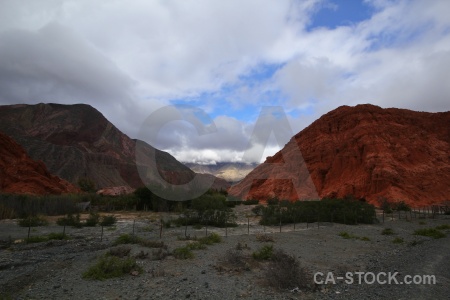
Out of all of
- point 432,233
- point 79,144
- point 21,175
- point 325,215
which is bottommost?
point 432,233

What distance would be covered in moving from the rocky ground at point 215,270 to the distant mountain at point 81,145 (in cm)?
5996

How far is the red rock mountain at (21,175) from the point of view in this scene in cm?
4554

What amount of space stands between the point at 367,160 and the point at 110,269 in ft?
161

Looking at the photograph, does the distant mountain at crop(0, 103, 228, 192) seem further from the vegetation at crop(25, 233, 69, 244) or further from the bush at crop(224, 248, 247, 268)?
the bush at crop(224, 248, 247, 268)

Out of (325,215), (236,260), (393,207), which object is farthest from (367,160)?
(236,260)

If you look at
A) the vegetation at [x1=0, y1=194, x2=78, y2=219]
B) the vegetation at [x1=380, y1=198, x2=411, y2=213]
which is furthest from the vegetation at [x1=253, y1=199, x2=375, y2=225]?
the vegetation at [x1=0, y1=194, x2=78, y2=219]

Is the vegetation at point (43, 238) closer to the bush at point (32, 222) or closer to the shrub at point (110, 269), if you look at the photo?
the bush at point (32, 222)

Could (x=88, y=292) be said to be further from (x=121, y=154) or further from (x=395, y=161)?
(x=121, y=154)

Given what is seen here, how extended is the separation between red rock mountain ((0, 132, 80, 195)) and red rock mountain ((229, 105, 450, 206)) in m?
34.6

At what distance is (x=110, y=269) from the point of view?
8953 mm

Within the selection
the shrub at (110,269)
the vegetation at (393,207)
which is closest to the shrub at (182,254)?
the shrub at (110,269)

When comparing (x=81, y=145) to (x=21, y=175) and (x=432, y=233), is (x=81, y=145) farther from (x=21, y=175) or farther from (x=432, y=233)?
(x=432, y=233)

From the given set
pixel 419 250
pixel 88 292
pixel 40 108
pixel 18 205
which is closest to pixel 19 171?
pixel 18 205

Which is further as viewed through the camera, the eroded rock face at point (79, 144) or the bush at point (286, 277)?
the eroded rock face at point (79, 144)
